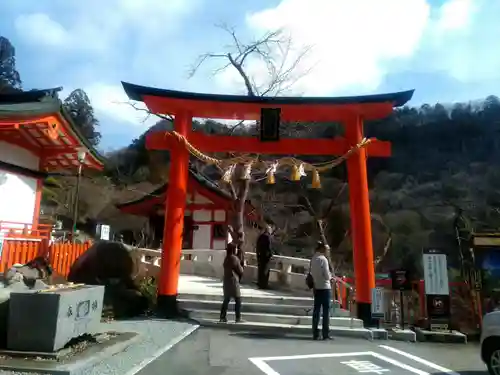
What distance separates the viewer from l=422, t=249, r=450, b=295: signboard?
931cm

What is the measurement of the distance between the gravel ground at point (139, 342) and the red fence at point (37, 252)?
14.9 feet

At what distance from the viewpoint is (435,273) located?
9375 millimetres

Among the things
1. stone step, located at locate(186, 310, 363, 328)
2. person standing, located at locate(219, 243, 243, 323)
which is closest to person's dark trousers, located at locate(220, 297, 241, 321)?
person standing, located at locate(219, 243, 243, 323)

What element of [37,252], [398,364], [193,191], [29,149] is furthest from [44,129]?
[193,191]

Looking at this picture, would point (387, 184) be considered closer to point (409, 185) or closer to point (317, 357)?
point (409, 185)

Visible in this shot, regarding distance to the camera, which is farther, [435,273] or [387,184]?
[387,184]

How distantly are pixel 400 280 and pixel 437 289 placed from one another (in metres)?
0.81

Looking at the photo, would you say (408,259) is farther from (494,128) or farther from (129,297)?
(494,128)

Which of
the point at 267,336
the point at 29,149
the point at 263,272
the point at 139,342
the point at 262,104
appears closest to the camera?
the point at 139,342

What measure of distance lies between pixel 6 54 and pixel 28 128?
53411mm

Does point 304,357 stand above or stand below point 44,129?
below

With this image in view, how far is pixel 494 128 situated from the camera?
59.5m

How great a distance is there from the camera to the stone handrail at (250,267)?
12844 mm

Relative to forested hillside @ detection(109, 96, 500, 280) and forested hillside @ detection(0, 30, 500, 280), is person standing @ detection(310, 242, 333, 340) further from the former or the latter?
forested hillside @ detection(109, 96, 500, 280)
